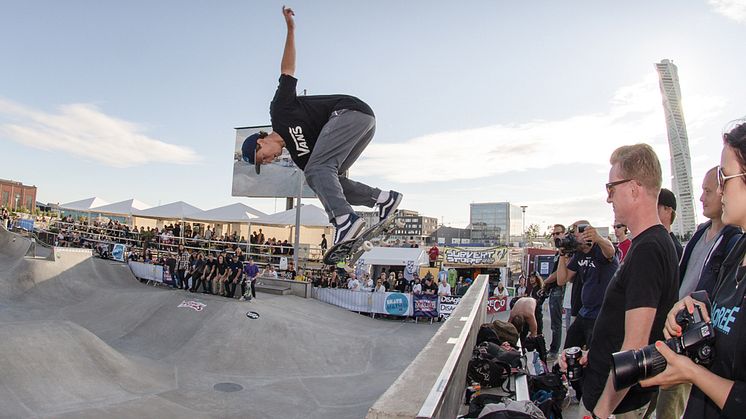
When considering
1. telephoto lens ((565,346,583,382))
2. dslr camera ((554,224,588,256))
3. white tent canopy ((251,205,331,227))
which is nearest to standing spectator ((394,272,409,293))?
white tent canopy ((251,205,331,227))

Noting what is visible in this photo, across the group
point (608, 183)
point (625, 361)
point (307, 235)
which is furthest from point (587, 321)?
point (307, 235)

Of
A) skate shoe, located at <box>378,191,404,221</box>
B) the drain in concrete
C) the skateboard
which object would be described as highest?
skate shoe, located at <box>378,191,404,221</box>

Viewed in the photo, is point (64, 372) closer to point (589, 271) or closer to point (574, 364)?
point (589, 271)

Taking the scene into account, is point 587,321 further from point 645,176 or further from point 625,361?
point 625,361

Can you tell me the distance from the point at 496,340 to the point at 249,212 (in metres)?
20.0

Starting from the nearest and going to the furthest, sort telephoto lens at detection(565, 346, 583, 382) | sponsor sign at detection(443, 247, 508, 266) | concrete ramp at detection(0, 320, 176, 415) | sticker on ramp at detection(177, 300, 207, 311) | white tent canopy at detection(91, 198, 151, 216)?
telephoto lens at detection(565, 346, 583, 382)
concrete ramp at detection(0, 320, 176, 415)
sticker on ramp at detection(177, 300, 207, 311)
sponsor sign at detection(443, 247, 508, 266)
white tent canopy at detection(91, 198, 151, 216)

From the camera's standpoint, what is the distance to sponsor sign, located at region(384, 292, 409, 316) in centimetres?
1652

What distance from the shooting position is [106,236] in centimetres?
2367

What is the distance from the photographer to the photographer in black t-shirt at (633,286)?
6.83 ft

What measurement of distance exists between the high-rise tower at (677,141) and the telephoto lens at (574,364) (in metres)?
28.4

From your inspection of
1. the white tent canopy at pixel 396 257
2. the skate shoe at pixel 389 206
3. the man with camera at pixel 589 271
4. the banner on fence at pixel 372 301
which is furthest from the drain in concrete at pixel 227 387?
the white tent canopy at pixel 396 257

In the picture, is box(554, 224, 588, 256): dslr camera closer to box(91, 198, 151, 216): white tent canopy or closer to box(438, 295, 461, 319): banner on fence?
box(438, 295, 461, 319): banner on fence

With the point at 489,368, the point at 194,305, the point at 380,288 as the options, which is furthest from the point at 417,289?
the point at 489,368

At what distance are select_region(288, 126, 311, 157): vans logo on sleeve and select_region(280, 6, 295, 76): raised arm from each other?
1.29ft
